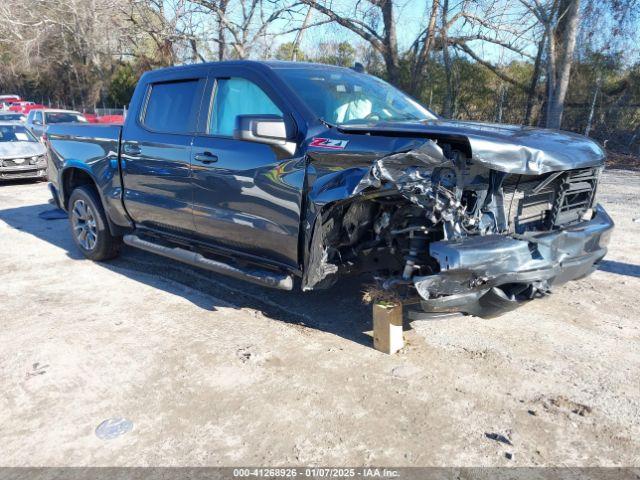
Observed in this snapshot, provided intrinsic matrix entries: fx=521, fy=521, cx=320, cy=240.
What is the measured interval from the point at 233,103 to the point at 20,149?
9.90m

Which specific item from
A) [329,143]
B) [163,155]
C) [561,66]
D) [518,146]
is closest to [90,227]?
[163,155]

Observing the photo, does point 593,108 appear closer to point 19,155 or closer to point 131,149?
point 131,149

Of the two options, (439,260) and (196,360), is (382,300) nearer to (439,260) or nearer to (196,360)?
(439,260)

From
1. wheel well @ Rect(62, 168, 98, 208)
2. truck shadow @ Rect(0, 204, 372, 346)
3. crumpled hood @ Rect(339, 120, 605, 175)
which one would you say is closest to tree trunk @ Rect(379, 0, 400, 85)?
truck shadow @ Rect(0, 204, 372, 346)

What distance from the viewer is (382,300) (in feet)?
12.0

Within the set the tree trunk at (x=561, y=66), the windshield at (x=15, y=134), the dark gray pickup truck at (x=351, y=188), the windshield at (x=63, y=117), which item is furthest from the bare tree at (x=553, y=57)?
the windshield at (x=63, y=117)

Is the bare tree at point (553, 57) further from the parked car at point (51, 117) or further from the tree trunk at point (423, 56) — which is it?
the parked car at point (51, 117)

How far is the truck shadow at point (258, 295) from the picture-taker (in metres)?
4.25

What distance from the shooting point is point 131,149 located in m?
5.07

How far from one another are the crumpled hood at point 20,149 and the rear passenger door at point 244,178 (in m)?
9.34

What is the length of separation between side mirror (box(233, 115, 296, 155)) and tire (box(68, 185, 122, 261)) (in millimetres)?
2797

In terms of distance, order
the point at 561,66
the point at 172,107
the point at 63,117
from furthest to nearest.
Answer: the point at 63,117 < the point at 561,66 < the point at 172,107

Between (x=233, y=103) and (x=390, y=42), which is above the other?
(x=390, y=42)

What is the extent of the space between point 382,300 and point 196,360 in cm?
137
